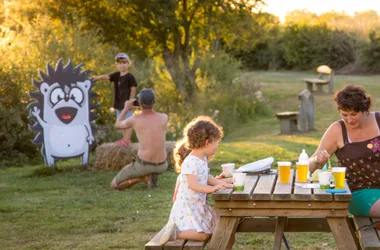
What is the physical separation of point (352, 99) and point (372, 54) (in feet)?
113

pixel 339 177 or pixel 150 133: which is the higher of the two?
pixel 339 177

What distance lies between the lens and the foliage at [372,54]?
129ft

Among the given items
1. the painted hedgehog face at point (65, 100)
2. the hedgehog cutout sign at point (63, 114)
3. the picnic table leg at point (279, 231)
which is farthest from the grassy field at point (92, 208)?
the picnic table leg at point (279, 231)

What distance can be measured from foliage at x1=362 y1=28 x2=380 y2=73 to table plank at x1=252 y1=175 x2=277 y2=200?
112 ft

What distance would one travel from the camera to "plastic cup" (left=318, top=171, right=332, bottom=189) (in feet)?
17.5

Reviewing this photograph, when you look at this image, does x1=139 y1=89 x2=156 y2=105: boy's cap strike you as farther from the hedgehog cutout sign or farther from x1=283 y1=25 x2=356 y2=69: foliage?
x1=283 y1=25 x2=356 y2=69: foliage

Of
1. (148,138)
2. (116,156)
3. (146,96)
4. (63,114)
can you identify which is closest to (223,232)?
(146,96)

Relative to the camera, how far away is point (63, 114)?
43.3 ft

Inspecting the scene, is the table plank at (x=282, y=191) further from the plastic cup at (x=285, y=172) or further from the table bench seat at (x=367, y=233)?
the table bench seat at (x=367, y=233)

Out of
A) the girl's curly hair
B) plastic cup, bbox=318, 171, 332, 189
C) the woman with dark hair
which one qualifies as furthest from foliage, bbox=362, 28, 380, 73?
plastic cup, bbox=318, 171, 332, 189

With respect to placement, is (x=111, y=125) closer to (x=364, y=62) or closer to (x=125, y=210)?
(x=125, y=210)

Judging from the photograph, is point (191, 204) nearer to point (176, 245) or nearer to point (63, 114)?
point (176, 245)

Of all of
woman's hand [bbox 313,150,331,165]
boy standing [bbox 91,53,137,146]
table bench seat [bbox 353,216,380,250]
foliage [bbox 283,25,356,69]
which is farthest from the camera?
foliage [bbox 283,25,356,69]

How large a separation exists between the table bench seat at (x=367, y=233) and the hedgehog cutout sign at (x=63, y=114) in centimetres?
793
